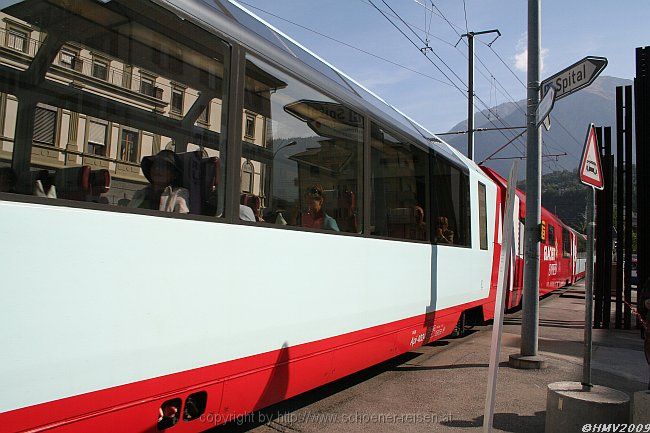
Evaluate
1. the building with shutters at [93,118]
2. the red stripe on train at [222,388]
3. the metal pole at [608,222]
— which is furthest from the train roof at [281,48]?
the metal pole at [608,222]

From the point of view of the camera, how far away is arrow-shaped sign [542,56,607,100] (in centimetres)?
632

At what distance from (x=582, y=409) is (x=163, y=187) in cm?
358

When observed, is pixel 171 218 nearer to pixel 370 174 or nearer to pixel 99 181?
pixel 99 181

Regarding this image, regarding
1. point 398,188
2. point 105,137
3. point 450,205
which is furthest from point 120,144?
point 450,205

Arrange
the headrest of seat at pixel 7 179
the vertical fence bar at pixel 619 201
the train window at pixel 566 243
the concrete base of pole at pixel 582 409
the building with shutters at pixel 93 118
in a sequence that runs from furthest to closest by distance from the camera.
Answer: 1. the train window at pixel 566 243
2. the vertical fence bar at pixel 619 201
3. the concrete base of pole at pixel 582 409
4. the building with shutters at pixel 93 118
5. the headrest of seat at pixel 7 179

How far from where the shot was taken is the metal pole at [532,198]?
7.61 m

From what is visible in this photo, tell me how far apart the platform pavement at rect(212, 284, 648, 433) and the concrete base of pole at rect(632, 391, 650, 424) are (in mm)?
850

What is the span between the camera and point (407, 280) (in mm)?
5992

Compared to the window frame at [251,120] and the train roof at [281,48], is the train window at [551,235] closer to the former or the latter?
the train roof at [281,48]

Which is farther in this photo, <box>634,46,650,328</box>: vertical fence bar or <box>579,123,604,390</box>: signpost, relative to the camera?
<box>634,46,650,328</box>: vertical fence bar

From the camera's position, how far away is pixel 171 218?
10.1 ft

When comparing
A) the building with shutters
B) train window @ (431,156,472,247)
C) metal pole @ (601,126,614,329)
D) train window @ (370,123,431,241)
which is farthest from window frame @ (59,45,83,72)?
metal pole @ (601,126,614,329)

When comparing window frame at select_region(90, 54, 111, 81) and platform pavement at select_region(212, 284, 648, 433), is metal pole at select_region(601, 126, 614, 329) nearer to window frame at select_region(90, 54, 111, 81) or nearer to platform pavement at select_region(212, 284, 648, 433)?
platform pavement at select_region(212, 284, 648, 433)

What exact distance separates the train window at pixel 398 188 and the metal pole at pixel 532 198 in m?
1.87
